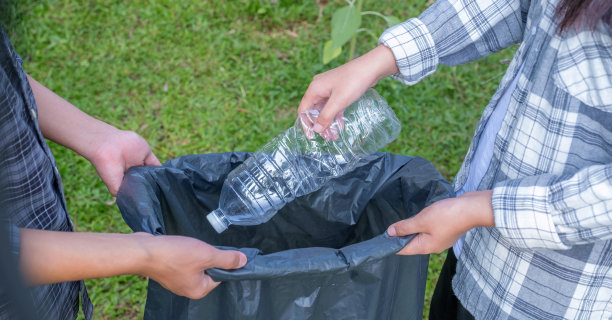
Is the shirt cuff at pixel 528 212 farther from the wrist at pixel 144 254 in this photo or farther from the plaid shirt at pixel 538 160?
the wrist at pixel 144 254

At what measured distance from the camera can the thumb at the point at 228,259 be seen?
2.75 feet

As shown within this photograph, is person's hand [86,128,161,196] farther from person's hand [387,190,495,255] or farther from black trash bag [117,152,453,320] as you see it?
person's hand [387,190,495,255]

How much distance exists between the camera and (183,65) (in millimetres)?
2729

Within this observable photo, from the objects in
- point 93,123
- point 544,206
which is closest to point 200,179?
point 93,123

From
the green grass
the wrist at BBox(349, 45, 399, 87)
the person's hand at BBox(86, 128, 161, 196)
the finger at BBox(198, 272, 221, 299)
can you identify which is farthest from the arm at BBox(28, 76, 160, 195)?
the green grass

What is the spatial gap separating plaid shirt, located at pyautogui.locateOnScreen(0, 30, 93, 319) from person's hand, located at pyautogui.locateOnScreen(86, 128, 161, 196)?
0.32 feet

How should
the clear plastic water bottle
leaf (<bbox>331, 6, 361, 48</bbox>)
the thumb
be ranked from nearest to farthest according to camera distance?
the thumb → the clear plastic water bottle → leaf (<bbox>331, 6, 361, 48</bbox>)

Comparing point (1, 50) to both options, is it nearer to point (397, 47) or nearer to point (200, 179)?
point (200, 179)

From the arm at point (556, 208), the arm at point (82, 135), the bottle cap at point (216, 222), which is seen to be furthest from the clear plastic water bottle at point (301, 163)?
the arm at point (556, 208)

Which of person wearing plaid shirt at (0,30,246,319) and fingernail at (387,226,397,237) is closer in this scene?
person wearing plaid shirt at (0,30,246,319)

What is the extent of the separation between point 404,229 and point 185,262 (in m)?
0.38

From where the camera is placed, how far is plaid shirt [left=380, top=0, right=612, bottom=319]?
0.83 meters

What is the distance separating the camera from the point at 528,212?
0.85m

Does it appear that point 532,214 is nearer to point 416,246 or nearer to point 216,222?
point 416,246
